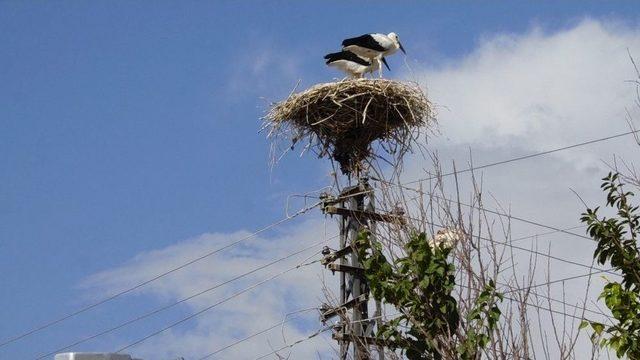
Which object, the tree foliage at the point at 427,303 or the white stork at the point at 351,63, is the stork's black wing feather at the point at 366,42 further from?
the tree foliage at the point at 427,303

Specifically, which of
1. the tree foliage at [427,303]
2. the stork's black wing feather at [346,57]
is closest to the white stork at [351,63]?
the stork's black wing feather at [346,57]

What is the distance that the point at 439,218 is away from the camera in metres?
8.24

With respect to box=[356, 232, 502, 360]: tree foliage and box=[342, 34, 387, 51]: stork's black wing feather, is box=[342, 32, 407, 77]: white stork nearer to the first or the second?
box=[342, 34, 387, 51]: stork's black wing feather

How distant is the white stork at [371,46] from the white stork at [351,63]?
46mm

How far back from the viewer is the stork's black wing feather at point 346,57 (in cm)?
1405

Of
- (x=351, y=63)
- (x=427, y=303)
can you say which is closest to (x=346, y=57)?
(x=351, y=63)

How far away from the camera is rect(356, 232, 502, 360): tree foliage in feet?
24.8

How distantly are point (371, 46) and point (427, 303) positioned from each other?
660cm

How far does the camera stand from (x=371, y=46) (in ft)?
46.2

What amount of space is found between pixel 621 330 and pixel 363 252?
1.87 meters

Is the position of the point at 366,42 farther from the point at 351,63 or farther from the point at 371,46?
the point at 351,63

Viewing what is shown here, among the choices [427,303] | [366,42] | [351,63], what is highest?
[366,42]

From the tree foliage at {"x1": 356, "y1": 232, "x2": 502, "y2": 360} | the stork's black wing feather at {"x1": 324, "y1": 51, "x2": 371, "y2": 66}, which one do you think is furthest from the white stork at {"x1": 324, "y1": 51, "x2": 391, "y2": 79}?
the tree foliage at {"x1": 356, "y1": 232, "x2": 502, "y2": 360}

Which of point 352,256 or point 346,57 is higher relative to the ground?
point 346,57
